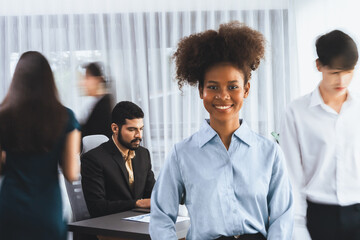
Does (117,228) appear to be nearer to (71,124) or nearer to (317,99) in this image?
(71,124)

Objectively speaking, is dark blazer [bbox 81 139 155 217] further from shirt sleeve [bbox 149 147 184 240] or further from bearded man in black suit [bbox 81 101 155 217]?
shirt sleeve [bbox 149 147 184 240]

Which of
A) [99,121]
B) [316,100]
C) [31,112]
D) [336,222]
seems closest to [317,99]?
[316,100]

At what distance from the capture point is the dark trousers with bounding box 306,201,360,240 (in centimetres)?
171

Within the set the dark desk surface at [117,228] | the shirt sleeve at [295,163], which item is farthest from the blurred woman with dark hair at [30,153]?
the shirt sleeve at [295,163]

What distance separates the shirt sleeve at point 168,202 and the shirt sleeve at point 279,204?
28cm

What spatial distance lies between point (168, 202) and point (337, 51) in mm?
805

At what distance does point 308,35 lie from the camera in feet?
17.0

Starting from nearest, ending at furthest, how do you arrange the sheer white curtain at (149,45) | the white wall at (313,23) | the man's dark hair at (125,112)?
the man's dark hair at (125,112) < the white wall at (313,23) < the sheer white curtain at (149,45)

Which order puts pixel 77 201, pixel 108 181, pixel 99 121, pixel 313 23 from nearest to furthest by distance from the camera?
pixel 77 201 < pixel 108 181 < pixel 99 121 < pixel 313 23

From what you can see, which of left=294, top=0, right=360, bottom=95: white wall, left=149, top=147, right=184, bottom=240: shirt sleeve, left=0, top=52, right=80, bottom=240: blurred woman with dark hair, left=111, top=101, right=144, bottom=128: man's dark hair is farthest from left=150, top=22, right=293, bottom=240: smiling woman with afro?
left=294, top=0, right=360, bottom=95: white wall

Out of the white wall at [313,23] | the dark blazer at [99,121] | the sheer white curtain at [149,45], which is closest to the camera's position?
the dark blazer at [99,121]

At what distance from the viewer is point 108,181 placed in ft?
9.81

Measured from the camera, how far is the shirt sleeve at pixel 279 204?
1.44 m

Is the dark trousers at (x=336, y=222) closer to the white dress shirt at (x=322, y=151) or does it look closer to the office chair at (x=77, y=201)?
the white dress shirt at (x=322, y=151)
